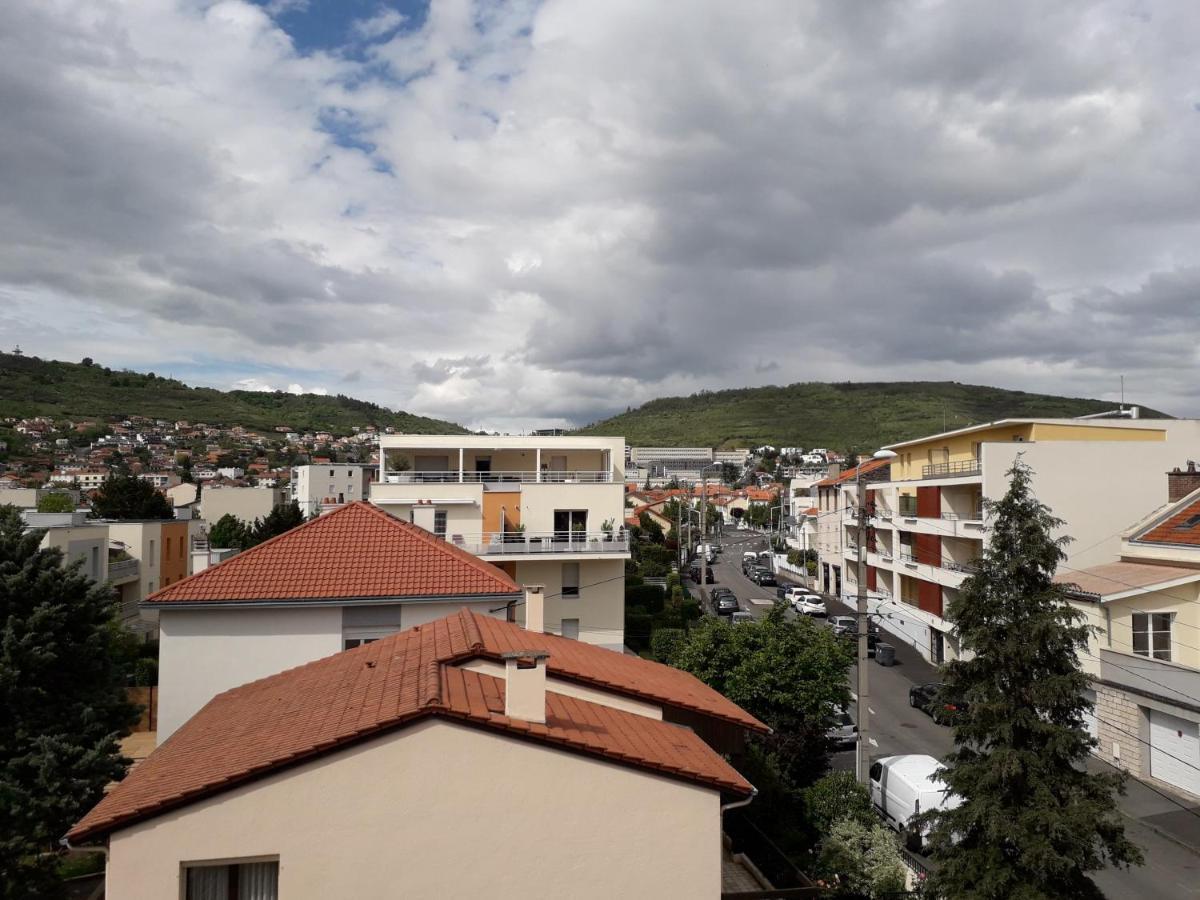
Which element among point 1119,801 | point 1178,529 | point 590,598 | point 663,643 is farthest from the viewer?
point 663,643

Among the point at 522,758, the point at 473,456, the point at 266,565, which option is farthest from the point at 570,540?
the point at 522,758

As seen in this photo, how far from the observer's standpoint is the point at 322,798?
7.66 metres

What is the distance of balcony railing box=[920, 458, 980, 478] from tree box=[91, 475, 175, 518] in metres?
50.6

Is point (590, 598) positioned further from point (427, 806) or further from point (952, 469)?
point (427, 806)

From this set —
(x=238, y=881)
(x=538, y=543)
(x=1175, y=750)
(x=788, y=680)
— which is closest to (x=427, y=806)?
(x=238, y=881)

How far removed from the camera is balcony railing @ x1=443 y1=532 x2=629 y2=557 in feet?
98.2

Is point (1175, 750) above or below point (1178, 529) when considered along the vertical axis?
below

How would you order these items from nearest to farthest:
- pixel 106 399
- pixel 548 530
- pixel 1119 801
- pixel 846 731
A: 1. pixel 1119 801
2. pixel 846 731
3. pixel 548 530
4. pixel 106 399

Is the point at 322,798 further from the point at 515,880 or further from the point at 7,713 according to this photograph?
the point at 7,713

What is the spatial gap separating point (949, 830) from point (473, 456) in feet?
92.0

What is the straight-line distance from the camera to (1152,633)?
73.5 feet

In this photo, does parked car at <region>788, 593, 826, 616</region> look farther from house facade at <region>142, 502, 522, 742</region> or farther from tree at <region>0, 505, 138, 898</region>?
tree at <region>0, 505, 138, 898</region>

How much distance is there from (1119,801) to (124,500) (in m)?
57.9

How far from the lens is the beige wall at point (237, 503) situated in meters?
67.1
